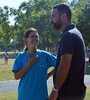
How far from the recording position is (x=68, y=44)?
8.09ft

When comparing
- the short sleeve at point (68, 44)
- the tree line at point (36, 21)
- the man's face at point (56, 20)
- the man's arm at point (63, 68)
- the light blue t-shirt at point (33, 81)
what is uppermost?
the man's face at point (56, 20)

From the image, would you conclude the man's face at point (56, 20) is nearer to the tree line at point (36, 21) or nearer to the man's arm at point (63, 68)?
the man's arm at point (63, 68)

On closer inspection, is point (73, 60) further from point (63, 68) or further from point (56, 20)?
point (56, 20)

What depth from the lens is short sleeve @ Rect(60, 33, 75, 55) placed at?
8.07 feet

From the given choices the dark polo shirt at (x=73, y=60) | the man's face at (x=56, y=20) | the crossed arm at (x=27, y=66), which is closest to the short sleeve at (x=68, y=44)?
the dark polo shirt at (x=73, y=60)

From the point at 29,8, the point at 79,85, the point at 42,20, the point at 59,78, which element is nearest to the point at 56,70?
the point at 59,78

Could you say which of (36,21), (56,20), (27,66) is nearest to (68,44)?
(56,20)

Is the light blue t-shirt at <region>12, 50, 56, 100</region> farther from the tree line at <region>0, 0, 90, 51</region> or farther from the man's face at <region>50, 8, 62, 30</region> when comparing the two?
the tree line at <region>0, 0, 90, 51</region>

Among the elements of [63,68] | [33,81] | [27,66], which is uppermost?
[63,68]

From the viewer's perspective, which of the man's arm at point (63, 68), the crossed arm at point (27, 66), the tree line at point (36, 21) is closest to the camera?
the man's arm at point (63, 68)

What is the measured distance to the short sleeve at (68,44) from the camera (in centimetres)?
246

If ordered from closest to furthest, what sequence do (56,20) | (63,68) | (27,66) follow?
(63,68)
(56,20)
(27,66)

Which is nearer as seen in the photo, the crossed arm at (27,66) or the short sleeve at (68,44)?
the short sleeve at (68,44)

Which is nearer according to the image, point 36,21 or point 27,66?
point 27,66
